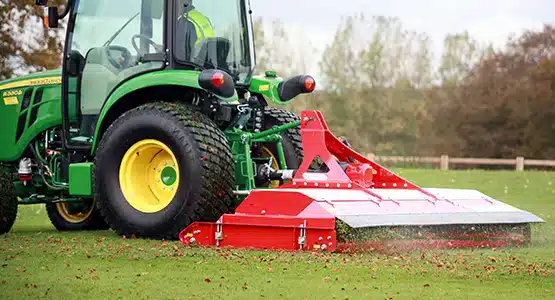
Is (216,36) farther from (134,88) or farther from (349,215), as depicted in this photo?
(349,215)

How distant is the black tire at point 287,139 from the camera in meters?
9.37

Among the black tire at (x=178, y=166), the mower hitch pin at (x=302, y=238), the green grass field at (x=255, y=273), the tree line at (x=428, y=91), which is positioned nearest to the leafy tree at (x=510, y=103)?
the tree line at (x=428, y=91)

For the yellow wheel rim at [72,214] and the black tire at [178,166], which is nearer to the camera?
the black tire at [178,166]

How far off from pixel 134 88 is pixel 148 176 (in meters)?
0.81

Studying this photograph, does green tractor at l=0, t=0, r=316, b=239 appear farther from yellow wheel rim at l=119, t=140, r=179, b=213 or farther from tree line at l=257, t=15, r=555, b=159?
tree line at l=257, t=15, r=555, b=159

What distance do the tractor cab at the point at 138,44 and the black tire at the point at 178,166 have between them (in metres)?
0.56

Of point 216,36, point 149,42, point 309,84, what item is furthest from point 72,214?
point 309,84

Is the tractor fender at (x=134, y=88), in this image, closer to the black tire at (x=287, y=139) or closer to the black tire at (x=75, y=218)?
the black tire at (x=287, y=139)

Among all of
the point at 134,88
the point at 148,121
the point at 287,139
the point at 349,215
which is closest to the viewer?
the point at 349,215

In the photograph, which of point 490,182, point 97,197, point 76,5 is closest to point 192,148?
point 97,197

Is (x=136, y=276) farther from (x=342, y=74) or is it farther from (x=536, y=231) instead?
(x=342, y=74)

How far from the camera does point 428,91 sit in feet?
150

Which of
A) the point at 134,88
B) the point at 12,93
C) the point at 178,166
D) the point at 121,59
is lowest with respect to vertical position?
the point at 178,166

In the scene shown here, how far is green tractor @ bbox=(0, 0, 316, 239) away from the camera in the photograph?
8156 mm
